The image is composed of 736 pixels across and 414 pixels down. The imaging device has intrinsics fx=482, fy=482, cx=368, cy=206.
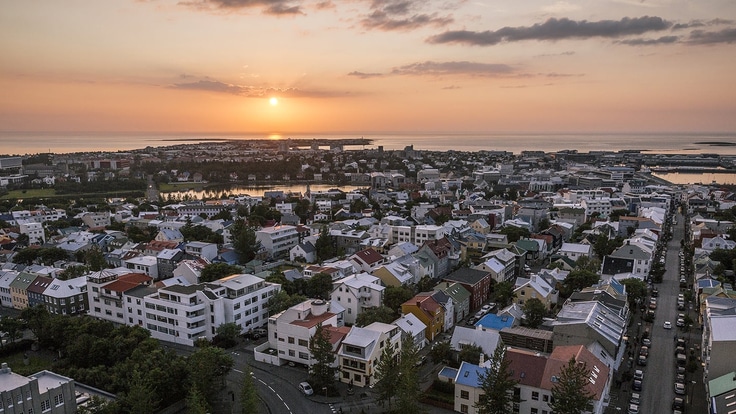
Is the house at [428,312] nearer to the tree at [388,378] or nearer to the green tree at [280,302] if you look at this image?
the green tree at [280,302]

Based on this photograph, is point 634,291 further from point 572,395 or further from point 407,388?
point 407,388

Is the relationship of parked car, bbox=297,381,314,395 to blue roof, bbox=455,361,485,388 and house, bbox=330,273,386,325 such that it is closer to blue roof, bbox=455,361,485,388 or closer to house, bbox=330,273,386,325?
blue roof, bbox=455,361,485,388

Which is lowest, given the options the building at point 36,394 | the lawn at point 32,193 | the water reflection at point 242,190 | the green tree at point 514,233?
the water reflection at point 242,190

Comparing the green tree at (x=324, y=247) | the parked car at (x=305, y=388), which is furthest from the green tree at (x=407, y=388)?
the green tree at (x=324, y=247)

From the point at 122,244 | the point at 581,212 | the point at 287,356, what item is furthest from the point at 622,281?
the point at 122,244

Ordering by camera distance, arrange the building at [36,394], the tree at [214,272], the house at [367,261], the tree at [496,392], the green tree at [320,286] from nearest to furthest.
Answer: the building at [36,394] → the tree at [496,392] → the green tree at [320,286] → the tree at [214,272] → the house at [367,261]

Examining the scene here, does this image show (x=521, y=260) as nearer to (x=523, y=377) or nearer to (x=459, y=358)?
(x=459, y=358)

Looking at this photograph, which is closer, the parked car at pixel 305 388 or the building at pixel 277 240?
the parked car at pixel 305 388
